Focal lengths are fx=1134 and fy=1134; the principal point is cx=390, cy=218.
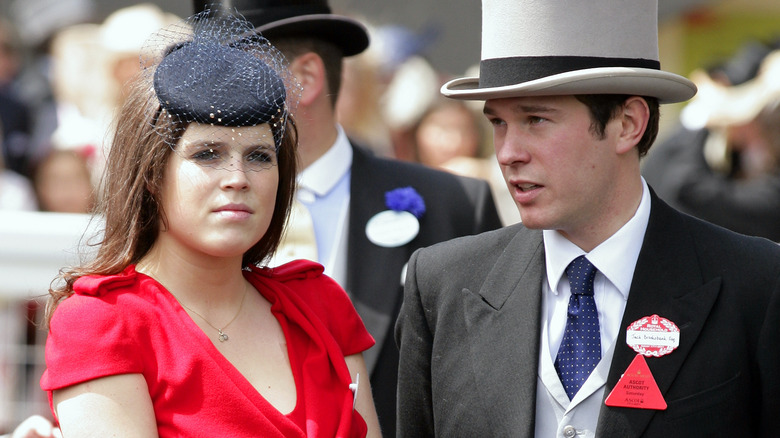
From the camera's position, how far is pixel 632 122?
3.19 meters

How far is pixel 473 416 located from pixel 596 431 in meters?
0.36

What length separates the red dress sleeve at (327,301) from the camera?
125 inches

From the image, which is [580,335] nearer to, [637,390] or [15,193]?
[637,390]

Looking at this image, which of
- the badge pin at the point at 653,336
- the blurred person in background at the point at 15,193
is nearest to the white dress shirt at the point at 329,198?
the badge pin at the point at 653,336

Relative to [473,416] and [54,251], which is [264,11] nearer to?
[54,251]

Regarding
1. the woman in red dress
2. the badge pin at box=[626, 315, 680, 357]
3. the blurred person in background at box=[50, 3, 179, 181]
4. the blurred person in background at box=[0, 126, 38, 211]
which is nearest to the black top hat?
the woman in red dress

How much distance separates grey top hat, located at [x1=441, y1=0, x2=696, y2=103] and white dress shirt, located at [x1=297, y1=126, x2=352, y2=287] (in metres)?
1.31

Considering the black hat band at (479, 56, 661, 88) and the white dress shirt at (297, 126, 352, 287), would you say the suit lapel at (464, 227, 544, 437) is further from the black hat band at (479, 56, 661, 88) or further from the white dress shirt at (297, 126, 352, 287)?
the white dress shirt at (297, 126, 352, 287)

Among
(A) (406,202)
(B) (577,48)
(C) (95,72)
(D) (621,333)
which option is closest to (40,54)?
(C) (95,72)

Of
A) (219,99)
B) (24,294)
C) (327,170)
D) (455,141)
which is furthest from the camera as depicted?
(455,141)

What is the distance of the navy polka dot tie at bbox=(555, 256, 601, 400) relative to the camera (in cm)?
300

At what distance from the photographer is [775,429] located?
9.39ft

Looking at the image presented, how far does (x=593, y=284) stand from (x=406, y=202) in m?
1.35

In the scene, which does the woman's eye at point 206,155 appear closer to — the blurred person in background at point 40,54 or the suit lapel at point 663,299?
the suit lapel at point 663,299
